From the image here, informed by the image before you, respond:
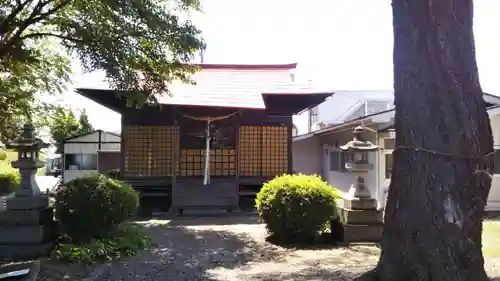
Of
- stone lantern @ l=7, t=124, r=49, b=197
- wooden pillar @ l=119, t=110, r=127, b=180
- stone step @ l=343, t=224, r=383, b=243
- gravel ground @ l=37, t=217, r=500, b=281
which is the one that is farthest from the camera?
wooden pillar @ l=119, t=110, r=127, b=180

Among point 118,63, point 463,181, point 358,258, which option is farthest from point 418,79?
point 118,63

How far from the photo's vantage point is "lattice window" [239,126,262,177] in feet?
46.8

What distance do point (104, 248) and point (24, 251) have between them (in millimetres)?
1397

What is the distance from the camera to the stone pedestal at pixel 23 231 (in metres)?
7.23

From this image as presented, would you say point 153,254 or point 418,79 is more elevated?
point 418,79

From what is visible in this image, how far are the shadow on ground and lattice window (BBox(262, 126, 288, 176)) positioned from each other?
185 inches

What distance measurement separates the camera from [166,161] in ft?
46.7

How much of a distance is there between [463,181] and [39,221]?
21.3ft

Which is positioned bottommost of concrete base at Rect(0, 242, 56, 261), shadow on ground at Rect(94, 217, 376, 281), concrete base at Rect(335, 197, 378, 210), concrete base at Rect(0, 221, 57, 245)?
shadow on ground at Rect(94, 217, 376, 281)

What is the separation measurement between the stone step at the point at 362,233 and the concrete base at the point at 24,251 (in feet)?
17.0

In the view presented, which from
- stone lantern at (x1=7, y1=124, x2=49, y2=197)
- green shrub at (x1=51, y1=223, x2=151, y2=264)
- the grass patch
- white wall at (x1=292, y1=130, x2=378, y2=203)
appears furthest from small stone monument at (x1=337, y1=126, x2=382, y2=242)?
white wall at (x1=292, y1=130, x2=378, y2=203)

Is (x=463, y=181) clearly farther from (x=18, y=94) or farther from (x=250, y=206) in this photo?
(x=18, y=94)

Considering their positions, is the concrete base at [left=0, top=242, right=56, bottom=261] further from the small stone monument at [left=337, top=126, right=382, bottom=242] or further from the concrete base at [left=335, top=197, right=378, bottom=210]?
the concrete base at [left=335, top=197, right=378, bottom=210]

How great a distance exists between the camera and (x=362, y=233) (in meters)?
8.20
